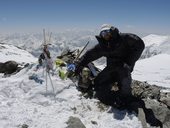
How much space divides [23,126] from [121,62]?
5091mm

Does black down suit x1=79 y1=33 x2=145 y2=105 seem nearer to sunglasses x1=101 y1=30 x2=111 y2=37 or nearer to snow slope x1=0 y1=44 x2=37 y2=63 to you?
sunglasses x1=101 y1=30 x2=111 y2=37

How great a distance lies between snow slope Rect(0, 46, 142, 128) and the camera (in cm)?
1022

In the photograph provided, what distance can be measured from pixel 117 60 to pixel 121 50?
616mm

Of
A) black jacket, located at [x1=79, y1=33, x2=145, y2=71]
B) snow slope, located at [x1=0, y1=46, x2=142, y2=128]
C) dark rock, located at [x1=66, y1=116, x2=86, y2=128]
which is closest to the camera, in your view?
dark rock, located at [x1=66, y1=116, x2=86, y2=128]

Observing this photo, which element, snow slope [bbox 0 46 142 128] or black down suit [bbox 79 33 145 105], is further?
black down suit [bbox 79 33 145 105]

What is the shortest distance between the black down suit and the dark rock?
2150mm

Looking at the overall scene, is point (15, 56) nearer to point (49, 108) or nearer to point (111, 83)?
point (111, 83)

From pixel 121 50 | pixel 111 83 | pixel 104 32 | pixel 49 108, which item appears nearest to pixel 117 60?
pixel 121 50

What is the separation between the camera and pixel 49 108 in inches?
442

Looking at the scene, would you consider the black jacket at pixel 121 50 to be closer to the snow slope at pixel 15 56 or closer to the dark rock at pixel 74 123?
the dark rock at pixel 74 123

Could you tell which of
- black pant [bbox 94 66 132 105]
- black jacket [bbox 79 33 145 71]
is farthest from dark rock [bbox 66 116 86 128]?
black jacket [bbox 79 33 145 71]

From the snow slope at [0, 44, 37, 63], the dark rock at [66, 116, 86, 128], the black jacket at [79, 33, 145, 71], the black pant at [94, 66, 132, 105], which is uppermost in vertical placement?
the black jacket at [79, 33, 145, 71]

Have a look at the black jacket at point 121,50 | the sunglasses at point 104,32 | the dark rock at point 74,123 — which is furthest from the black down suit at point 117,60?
the dark rock at point 74,123

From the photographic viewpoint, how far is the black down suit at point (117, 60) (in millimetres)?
11641
